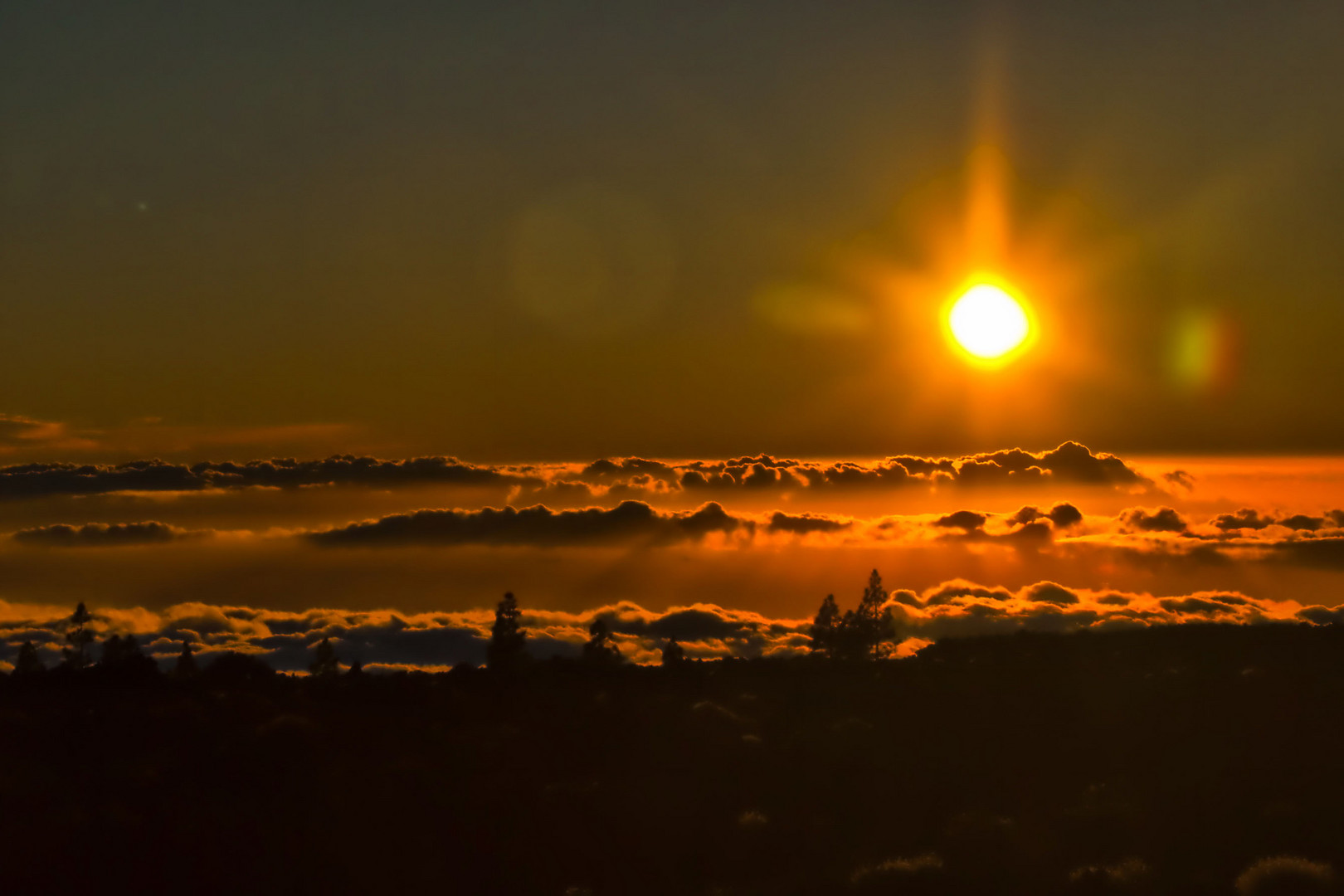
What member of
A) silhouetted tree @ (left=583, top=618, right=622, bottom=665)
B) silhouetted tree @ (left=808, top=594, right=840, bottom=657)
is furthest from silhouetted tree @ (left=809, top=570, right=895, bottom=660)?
silhouetted tree @ (left=583, top=618, right=622, bottom=665)

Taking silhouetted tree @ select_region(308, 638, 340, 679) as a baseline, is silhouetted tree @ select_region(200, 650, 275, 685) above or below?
above

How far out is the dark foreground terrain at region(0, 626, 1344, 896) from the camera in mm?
29938

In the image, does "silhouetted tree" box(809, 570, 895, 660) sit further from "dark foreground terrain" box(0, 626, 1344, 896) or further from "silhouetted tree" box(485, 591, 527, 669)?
"dark foreground terrain" box(0, 626, 1344, 896)

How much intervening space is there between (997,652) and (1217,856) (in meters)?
54.5

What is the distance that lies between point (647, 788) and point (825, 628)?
119879 millimetres

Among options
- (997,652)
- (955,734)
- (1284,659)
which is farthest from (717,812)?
(997,652)

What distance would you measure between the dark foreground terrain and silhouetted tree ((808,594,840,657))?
3889 inches

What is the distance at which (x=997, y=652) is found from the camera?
8644 cm

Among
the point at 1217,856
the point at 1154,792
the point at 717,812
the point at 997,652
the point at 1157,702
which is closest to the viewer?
the point at 1217,856

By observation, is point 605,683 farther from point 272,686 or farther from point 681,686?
point 272,686

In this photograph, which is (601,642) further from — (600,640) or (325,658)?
(325,658)

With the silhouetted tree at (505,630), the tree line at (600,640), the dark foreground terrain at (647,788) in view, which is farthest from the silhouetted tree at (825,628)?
the dark foreground terrain at (647,788)

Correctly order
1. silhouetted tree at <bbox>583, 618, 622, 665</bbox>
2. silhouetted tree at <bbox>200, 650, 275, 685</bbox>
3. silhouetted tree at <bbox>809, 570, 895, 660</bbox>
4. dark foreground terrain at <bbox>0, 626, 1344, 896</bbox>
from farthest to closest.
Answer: silhouetted tree at <bbox>809, 570, 895, 660</bbox>, silhouetted tree at <bbox>583, 618, 622, 665</bbox>, silhouetted tree at <bbox>200, 650, 275, 685</bbox>, dark foreground terrain at <bbox>0, 626, 1344, 896</bbox>

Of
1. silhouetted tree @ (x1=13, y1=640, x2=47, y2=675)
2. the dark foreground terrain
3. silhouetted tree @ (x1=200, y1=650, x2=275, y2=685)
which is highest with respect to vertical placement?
silhouetted tree @ (x1=200, y1=650, x2=275, y2=685)
